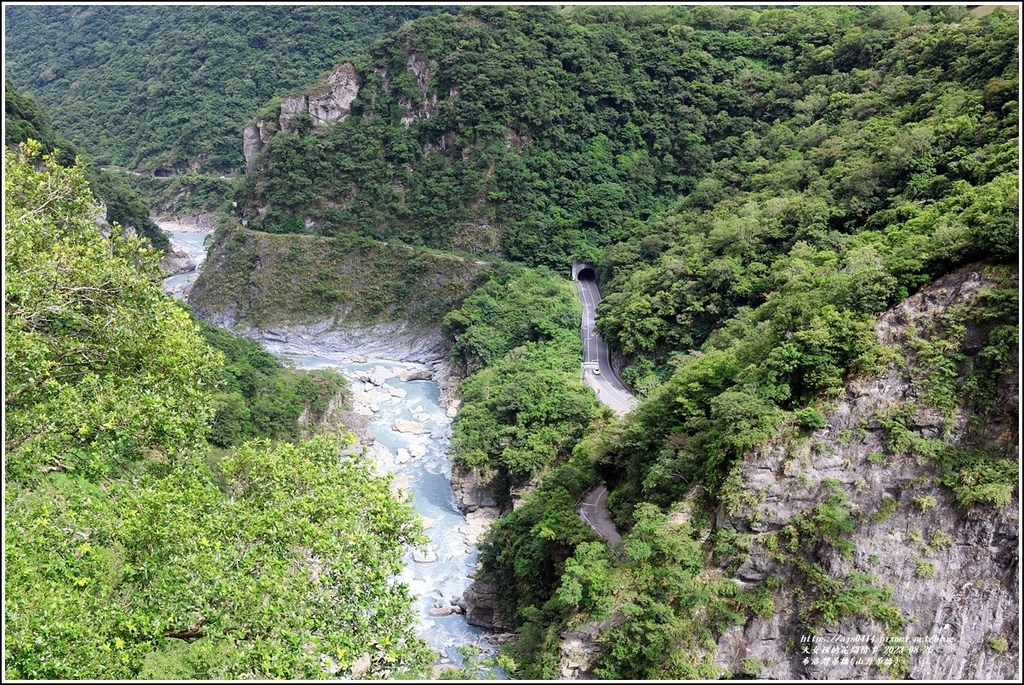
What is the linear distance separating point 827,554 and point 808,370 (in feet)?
15.9

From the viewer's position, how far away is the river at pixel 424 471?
26.0 meters

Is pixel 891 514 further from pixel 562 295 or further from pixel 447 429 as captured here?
pixel 562 295

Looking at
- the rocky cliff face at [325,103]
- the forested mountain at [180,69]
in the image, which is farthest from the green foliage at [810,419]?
the forested mountain at [180,69]

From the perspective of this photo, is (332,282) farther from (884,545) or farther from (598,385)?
(884,545)

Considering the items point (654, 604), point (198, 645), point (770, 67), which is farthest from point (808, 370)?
point (770, 67)

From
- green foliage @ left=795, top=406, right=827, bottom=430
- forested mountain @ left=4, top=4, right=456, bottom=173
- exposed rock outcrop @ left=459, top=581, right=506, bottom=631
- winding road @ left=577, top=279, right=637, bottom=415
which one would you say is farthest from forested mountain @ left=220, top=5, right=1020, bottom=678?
forested mountain @ left=4, top=4, right=456, bottom=173

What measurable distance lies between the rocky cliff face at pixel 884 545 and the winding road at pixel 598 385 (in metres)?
5.78

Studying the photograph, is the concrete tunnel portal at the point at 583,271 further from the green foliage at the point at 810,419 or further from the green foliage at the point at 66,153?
the green foliage at the point at 810,419

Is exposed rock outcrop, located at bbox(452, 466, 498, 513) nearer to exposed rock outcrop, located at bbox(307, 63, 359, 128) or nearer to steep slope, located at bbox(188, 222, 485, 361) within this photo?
steep slope, located at bbox(188, 222, 485, 361)

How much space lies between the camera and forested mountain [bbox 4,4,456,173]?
279ft

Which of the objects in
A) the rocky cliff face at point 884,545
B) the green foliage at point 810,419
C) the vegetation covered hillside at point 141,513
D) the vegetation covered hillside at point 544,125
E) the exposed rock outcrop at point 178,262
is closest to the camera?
the vegetation covered hillside at point 141,513

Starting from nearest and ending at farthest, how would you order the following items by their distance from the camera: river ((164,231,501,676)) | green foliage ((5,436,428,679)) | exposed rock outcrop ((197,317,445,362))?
green foliage ((5,436,428,679))
river ((164,231,501,676))
exposed rock outcrop ((197,317,445,362))

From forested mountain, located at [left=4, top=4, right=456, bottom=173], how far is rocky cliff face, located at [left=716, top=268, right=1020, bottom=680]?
74453mm

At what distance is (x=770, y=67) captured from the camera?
190 ft
